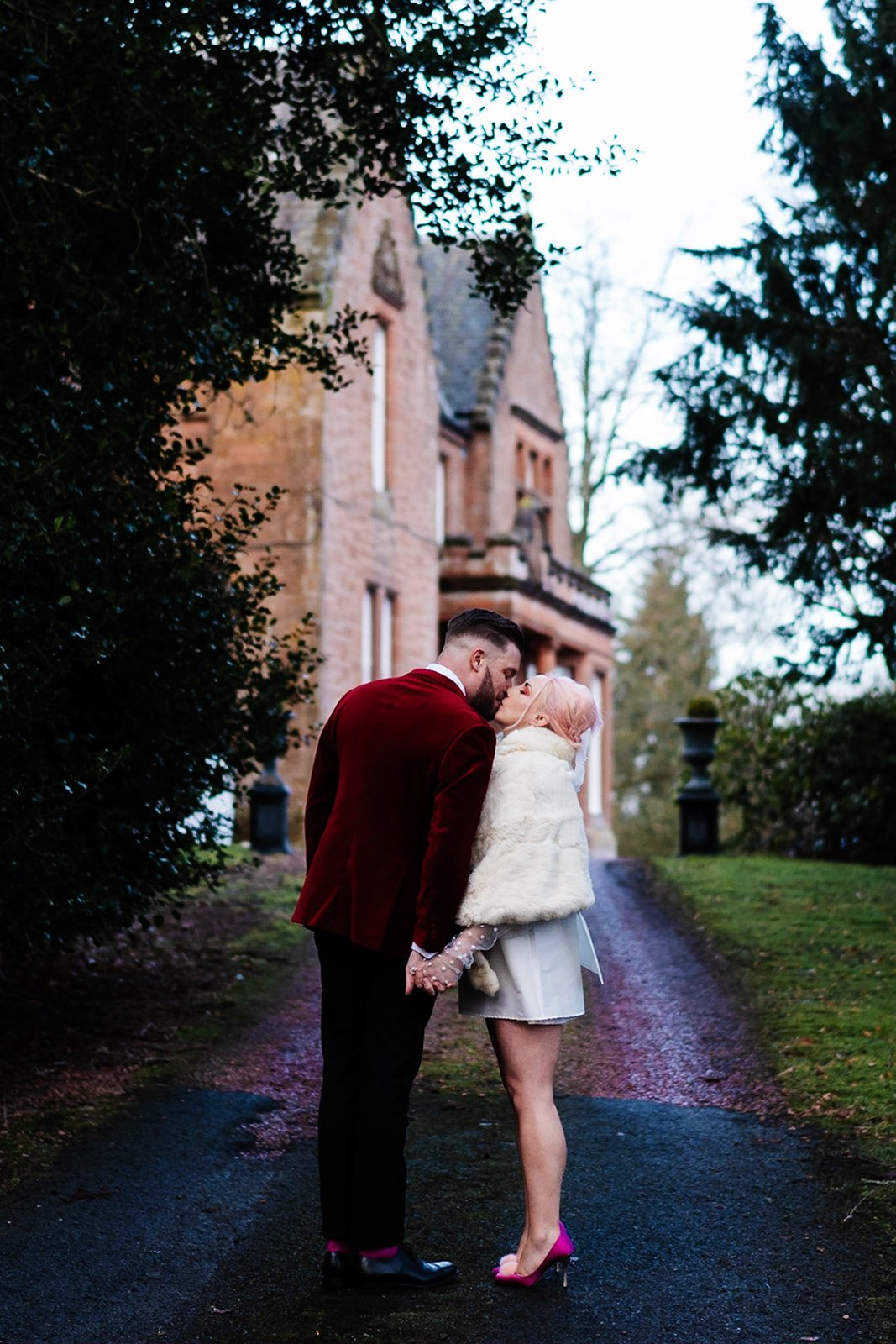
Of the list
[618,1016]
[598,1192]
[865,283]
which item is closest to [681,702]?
[865,283]

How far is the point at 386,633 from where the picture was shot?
973 inches

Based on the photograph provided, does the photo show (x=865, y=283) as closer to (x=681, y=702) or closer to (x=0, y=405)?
(x=0, y=405)

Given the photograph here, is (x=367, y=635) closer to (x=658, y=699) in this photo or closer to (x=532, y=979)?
(x=532, y=979)

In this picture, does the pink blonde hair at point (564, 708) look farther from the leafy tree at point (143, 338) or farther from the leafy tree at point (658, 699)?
the leafy tree at point (658, 699)

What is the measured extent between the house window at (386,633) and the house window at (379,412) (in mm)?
1818

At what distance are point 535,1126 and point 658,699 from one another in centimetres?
4344

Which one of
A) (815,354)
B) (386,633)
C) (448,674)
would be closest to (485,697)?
(448,674)

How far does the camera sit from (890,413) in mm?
11742

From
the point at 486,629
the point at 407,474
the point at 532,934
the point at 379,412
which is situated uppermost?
the point at 379,412

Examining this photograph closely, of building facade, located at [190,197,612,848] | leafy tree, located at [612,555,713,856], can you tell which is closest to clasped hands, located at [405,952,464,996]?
building facade, located at [190,197,612,848]

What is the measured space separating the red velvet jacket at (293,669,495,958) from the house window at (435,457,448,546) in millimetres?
23672

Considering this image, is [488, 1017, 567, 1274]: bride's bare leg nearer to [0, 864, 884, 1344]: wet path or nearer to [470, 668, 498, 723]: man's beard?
[0, 864, 884, 1344]: wet path

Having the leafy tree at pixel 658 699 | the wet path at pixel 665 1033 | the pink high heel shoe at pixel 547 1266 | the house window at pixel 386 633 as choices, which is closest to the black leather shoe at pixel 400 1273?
the pink high heel shoe at pixel 547 1266

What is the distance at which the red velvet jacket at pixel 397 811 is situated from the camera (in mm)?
4445
